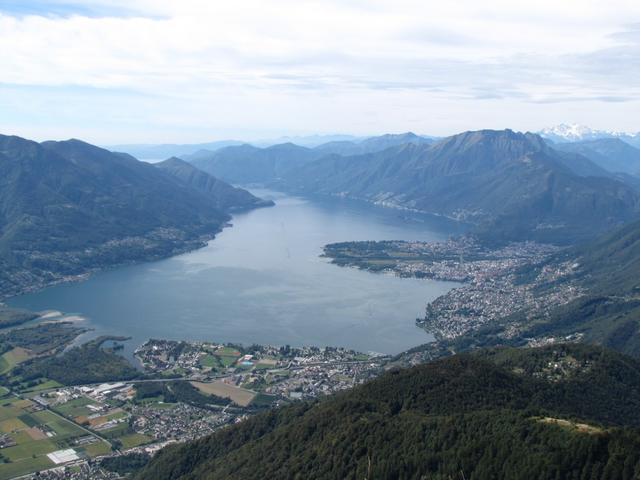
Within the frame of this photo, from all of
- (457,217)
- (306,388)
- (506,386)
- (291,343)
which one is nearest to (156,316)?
(291,343)

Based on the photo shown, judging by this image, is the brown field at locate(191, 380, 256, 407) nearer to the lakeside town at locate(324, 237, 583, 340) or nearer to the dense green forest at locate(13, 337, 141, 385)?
the dense green forest at locate(13, 337, 141, 385)

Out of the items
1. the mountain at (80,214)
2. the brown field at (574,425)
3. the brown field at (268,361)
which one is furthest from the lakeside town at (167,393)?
the mountain at (80,214)

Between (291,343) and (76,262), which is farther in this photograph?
(76,262)

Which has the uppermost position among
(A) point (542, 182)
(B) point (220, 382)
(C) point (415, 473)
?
(A) point (542, 182)

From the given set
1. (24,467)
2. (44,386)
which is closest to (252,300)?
(44,386)

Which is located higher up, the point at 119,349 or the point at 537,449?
the point at 537,449

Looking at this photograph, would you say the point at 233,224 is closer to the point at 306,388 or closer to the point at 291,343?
the point at 291,343

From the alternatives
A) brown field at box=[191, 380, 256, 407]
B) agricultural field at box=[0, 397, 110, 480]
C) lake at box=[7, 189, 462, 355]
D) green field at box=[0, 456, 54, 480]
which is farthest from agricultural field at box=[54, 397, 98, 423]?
lake at box=[7, 189, 462, 355]
